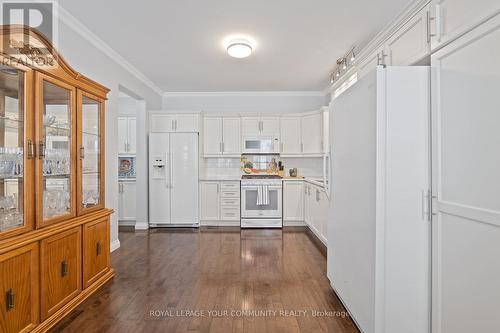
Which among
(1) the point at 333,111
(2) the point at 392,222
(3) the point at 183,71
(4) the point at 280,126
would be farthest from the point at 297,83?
(2) the point at 392,222

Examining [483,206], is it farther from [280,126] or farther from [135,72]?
[135,72]

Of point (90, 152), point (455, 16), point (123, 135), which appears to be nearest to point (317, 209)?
point (455, 16)

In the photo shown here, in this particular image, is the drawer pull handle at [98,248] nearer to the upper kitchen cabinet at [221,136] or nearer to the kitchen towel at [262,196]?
the kitchen towel at [262,196]

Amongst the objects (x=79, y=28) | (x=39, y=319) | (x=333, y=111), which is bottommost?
(x=39, y=319)

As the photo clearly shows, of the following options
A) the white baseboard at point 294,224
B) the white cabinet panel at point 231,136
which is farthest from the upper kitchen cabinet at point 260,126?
the white baseboard at point 294,224

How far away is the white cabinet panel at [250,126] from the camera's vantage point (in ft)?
18.0

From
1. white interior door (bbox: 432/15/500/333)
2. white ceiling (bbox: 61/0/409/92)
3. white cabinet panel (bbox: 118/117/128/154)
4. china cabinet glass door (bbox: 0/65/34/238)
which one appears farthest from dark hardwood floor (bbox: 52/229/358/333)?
white ceiling (bbox: 61/0/409/92)

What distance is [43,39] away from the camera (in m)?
1.98

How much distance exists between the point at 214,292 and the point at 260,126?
3.58 m

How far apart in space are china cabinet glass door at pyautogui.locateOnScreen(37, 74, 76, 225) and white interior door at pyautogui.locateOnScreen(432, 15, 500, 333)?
8.89 feet

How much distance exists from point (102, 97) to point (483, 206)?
323 centimetres

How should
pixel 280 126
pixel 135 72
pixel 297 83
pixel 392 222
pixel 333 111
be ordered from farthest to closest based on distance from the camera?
1. pixel 280 126
2. pixel 297 83
3. pixel 135 72
4. pixel 333 111
5. pixel 392 222

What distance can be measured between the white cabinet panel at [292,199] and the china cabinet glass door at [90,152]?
10.7 feet

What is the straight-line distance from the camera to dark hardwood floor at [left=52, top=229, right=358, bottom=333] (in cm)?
208
